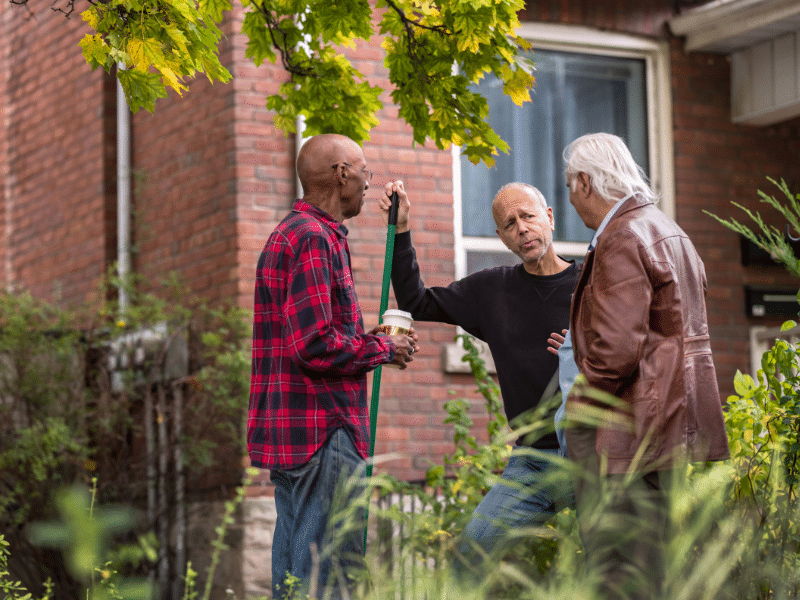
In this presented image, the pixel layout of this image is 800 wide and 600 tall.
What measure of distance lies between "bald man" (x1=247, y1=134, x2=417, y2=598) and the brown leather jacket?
2.50 feet

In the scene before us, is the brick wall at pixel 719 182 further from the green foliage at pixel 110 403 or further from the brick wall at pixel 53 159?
the brick wall at pixel 53 159

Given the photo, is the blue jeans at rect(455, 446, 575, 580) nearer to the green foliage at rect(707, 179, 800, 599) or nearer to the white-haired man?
the white-haired man

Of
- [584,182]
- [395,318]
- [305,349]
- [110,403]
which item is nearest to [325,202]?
[395,318]

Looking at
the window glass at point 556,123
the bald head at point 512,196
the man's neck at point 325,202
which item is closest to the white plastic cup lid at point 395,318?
the man's neck at point 325,202

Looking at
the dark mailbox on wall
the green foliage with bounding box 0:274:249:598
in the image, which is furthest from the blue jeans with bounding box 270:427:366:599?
the dark mailbox on wall

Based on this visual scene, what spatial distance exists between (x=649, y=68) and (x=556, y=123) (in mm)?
850

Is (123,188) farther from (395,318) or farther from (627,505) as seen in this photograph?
(627,505)

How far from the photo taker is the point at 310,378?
11.5 feet

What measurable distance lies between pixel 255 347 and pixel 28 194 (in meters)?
6.25

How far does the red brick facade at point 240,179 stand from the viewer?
6.59 metres

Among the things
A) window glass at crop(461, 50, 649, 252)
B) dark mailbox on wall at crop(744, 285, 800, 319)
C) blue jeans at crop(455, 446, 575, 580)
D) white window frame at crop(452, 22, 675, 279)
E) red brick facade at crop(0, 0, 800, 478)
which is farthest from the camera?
dark mailbox on wall at crop(744, 285, 800, 319)

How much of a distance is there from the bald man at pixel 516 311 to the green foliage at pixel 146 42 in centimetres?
96

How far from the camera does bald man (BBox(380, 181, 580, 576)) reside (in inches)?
148

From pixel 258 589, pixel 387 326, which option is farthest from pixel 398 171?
pixel 387 326
